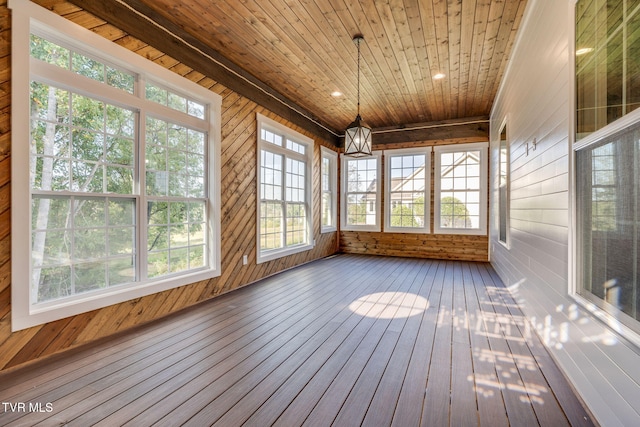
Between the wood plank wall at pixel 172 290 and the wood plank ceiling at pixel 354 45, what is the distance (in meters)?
0.40

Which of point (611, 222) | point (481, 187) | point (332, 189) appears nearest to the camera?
point (611, 222)

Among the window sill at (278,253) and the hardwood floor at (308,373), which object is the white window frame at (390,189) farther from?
the hardwood floor at (308,373)

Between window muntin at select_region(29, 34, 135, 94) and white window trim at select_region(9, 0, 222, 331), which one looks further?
window muntin at select_region(29, 34, 135, 94)

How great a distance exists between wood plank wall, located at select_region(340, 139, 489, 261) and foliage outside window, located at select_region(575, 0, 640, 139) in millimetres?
4945

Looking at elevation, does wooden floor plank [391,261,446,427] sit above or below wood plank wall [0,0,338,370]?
below

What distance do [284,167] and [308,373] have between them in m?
3.85

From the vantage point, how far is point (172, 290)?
3145mm

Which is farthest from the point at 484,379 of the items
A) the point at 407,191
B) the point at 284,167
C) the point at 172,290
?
the point at 407,191

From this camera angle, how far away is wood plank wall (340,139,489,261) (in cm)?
632

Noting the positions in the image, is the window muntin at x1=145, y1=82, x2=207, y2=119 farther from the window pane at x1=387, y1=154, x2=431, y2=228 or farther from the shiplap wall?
the window pane at x1=387, y1=154, x2=431, y2=228

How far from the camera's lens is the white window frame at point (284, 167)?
448cm

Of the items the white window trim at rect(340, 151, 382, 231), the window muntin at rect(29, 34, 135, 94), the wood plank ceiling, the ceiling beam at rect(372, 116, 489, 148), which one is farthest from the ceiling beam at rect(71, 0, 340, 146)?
the ceiling beam at rect(372, 116, 489, 148)

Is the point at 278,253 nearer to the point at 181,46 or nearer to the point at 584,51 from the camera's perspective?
the point at 181,46

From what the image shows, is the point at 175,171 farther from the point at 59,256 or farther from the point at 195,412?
the point at 195,412
